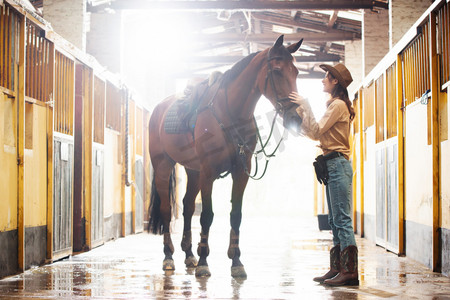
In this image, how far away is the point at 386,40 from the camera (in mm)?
10812

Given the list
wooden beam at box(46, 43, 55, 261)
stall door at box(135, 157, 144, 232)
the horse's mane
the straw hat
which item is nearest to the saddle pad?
the horse's mane

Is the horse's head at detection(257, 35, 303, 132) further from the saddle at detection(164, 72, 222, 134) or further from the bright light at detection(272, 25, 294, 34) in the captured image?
the bright light at detection(272, 25, 294, 34)

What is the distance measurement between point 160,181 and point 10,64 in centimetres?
193

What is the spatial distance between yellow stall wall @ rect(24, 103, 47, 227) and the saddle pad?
1.16 meters

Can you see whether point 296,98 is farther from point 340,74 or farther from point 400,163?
point 400,163

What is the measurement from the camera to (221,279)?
14.8 ft

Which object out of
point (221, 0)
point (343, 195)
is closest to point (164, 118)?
point (343, 195)

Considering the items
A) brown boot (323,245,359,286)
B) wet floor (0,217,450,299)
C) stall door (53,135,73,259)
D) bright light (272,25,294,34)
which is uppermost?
bright light (272,25,294,34)

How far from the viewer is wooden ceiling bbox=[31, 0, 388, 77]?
10.8 m

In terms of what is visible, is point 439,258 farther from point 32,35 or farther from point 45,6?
point 45,6

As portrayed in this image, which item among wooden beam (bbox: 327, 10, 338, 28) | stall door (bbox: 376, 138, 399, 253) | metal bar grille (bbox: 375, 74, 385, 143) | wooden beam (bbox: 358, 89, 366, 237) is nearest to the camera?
stall door (bbox: 376, 138, 399, 253)

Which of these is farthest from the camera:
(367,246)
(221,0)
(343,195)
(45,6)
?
(221,0)

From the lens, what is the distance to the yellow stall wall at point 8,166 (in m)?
4.58

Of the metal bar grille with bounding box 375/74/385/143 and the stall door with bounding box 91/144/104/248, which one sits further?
the metal bar grille with bounding box 375/74/385/143
